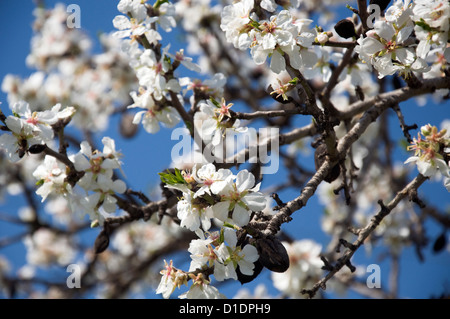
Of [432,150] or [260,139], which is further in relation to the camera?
[260,139]

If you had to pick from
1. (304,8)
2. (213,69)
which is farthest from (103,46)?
(304,8)

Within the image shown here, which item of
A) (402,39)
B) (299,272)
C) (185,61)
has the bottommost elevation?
(299,272)

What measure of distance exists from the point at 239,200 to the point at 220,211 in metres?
0.09

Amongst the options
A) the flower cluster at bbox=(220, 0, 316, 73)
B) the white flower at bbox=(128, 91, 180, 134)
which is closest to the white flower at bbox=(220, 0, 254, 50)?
the flower cluster at bbox=(220, 0, 316, 73)

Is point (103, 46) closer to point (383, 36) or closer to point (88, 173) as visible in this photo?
point (88, 173)

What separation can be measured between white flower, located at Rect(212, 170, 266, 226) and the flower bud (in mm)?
850

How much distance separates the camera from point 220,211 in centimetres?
179

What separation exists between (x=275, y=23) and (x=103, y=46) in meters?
4.82

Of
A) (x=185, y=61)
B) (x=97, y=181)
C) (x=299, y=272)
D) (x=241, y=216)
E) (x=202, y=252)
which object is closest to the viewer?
(x=241, y=216)

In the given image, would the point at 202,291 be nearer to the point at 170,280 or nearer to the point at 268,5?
the point at 170,280

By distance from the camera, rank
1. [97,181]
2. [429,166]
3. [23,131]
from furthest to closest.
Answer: [97,181] < [23,131] < [429,166]

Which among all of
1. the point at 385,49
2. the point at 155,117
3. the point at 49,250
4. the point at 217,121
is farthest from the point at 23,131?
the point at 49,250
